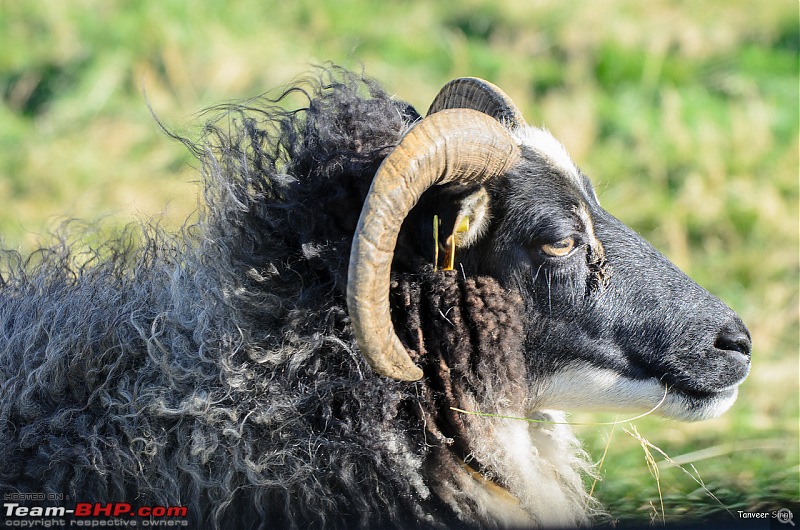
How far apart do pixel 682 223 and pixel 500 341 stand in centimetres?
681

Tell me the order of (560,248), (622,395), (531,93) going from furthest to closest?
(531,93) → (622,395) → (560,248)

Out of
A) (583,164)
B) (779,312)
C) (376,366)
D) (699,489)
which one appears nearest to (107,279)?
(376,366)

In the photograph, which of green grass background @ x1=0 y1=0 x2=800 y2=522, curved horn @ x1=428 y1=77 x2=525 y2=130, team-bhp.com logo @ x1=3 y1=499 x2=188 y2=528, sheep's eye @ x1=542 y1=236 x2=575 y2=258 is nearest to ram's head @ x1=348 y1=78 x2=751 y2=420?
sheep's eye @ x1=542 y1=236 x2=575 y2=258

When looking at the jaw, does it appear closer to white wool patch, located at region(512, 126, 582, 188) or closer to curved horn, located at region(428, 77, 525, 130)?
white wool patch, located at region(512, 126, 582, 188)

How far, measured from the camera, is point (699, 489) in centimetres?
541

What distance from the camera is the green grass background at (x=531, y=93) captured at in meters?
9.88

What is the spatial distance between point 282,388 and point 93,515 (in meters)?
0.93

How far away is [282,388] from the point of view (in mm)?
4008

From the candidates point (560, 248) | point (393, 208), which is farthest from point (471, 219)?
point (393, 208)

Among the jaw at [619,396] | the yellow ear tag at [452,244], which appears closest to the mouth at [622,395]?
the jaw at [619,396]

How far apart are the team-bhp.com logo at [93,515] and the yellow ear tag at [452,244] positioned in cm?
151

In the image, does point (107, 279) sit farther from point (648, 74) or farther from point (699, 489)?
point (648, 74)

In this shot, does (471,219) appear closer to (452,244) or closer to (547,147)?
(452,244)

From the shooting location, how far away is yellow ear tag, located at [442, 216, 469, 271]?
157 inches
